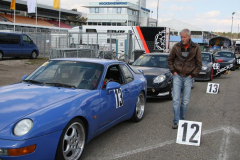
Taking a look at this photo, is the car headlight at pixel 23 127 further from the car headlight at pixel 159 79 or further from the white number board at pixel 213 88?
the white number board at pixel 213 88

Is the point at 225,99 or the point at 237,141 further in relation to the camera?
the point at 225,99

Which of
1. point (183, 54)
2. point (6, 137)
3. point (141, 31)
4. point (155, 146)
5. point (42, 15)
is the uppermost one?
point (42, 15)

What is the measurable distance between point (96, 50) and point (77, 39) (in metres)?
4.57

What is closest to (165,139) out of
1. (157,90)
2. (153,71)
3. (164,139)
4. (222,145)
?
(164,139)

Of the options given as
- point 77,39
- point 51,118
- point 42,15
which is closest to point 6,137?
point 51,118

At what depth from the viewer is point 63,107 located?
10.7 feet

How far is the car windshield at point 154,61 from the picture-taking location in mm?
8778

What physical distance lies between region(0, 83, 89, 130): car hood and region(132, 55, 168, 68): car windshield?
17.2 feet

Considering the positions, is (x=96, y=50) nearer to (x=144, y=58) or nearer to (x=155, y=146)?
(x=144, y=58)

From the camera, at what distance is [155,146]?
4297 mm

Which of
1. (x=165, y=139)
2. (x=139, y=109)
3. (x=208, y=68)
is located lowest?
(x=165, y=139)

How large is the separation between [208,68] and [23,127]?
1115 centimetres

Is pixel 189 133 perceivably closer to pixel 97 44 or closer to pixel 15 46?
pixel 97 44

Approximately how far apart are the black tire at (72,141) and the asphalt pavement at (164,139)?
249 mm
